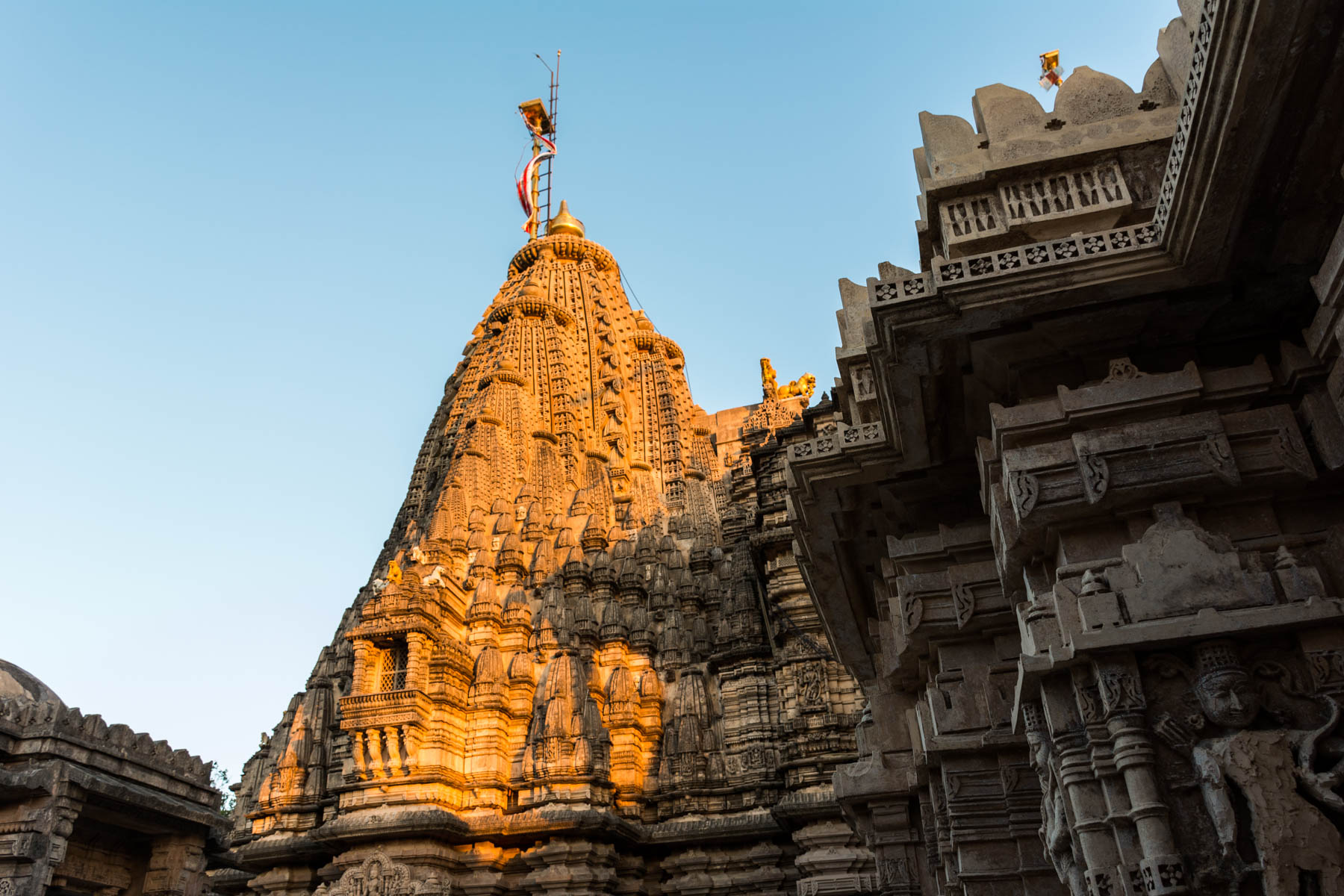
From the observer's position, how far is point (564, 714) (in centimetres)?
2545

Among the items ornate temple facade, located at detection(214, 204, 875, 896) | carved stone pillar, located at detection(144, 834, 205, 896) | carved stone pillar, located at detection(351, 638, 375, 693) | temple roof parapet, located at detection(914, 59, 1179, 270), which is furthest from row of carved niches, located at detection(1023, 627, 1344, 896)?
carved stone pillar, located at detection(144, 834, 205, 896)

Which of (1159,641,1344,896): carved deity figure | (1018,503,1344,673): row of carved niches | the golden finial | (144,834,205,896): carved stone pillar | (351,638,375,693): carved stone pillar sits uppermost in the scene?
the golden finial

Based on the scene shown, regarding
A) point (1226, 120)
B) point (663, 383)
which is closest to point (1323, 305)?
point (1226, 120)

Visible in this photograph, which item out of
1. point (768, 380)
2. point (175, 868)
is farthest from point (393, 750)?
point (768, 380)

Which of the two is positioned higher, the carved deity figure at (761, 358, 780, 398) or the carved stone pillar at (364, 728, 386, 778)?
the carved deity figure at (761, 358, 780, 398)

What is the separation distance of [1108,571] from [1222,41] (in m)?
3.18

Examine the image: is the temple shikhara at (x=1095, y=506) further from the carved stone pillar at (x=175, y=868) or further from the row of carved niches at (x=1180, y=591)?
the carved stone pillar at (x=175, y=868)

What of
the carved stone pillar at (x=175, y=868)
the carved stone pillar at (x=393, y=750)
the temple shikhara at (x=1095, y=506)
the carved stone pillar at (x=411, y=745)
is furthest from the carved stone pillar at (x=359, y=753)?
the temple shikhara at (x=1095, y=506)

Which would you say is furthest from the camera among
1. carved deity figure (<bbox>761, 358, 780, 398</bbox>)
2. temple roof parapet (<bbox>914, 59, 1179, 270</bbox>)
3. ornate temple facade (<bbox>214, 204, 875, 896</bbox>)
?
carved deity figure (<bbox>761, 358, 780, 398</bbox>)

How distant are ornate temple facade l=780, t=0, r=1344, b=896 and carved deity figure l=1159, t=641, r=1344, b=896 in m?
0.01

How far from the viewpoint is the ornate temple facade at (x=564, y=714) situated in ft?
76.8

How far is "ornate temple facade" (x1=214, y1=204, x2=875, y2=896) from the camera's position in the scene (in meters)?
23.4

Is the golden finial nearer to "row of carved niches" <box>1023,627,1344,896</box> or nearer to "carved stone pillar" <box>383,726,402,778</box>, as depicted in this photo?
"carved stone pillar" <box>383,726,402,778</box>

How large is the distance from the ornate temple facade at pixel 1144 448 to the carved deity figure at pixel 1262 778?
0.01 metres
